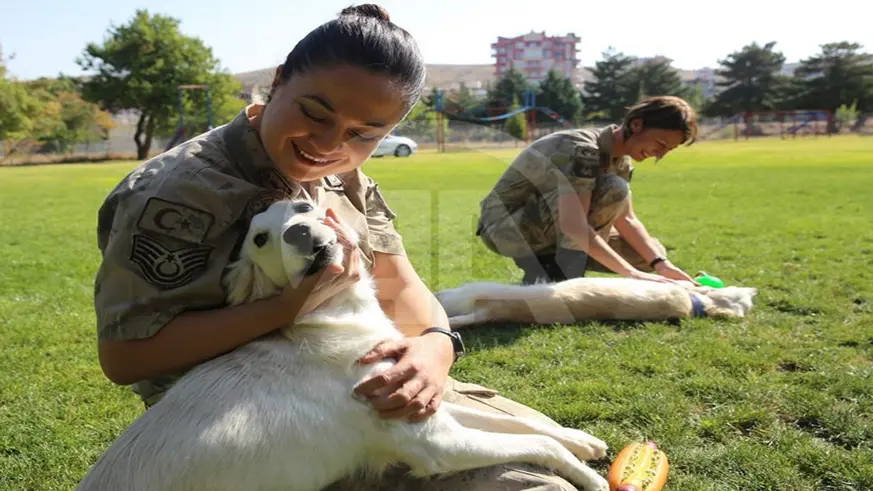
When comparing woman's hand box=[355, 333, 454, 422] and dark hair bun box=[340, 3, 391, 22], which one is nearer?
woman's hand box=[355, 333, 454, 422]

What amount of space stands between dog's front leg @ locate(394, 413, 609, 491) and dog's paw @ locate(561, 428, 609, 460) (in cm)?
40

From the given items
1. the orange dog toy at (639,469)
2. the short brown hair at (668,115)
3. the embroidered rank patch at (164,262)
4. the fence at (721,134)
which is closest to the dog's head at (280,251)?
the embroidered rank patch at (164,262)

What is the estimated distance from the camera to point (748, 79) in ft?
241

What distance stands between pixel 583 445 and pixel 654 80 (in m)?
73.7

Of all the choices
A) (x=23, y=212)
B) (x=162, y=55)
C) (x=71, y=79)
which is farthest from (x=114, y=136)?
(x=23, y=212)

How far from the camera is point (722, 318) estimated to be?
554cm

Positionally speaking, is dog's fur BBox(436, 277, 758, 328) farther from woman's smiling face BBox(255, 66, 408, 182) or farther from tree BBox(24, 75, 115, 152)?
tree BBox(24, 75, 115, 152)

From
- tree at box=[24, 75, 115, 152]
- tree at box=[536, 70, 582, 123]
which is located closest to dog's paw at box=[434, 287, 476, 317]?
tree at box=[536, 70, 582, 123]

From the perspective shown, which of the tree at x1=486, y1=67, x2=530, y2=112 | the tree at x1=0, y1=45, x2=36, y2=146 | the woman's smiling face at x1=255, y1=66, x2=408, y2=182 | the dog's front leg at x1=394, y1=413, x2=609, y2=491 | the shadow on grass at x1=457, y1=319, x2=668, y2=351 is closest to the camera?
the woman's smiling face at x1=255, y1=66, x2=408, y2=182

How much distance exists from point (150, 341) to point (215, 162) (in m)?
0.61

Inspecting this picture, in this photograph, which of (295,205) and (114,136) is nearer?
(295,205)

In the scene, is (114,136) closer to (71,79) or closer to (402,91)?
(71,79)

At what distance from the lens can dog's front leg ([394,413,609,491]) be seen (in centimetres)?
221

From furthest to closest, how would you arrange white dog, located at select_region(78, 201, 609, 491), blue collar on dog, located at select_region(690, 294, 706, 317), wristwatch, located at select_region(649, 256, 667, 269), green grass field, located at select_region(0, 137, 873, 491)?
1. wristwatch, located at select_region(649, 256, 667, 269)
2. blue collar on dog, located at select_region(690, 294, 706, 317)
3. green grass field, located at select_region(0, 137, 873, 491)
4. white dog, located at select_region(78, 201, 609, 491)
